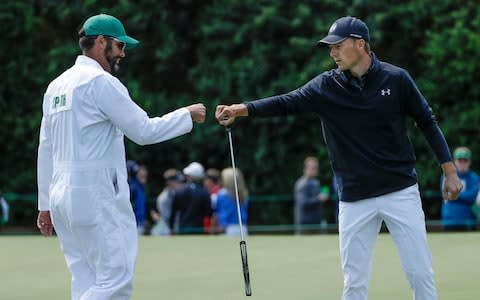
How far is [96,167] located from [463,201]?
10.5 m

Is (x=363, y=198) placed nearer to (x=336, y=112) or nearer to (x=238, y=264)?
(x=336, y=112)

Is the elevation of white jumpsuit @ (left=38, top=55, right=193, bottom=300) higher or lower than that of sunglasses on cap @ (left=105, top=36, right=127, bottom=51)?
lower

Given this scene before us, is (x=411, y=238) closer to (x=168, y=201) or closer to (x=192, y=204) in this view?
(x=192, y=204)

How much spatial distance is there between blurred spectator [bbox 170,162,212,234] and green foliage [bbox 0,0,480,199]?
650 cm

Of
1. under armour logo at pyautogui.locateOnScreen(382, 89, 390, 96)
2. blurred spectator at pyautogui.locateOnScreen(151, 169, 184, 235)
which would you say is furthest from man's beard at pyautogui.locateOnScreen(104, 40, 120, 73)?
blurred spectator at pyautogui.locateOnScreen(151, 169, 184, 235)

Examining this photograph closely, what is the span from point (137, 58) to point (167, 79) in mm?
849

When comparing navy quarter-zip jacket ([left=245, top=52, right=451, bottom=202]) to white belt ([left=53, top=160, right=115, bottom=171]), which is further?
navy quarter-zip jacket ([left=245, top=52, right=451, bottom=202])

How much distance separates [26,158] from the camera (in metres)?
25.8

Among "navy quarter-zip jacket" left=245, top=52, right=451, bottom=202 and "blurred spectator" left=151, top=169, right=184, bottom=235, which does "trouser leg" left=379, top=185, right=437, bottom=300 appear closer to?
"navy quarter-zip jacket" left=245, top=52, right=451, bottom=202

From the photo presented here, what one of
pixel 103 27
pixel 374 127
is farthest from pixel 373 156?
pixel 103 27

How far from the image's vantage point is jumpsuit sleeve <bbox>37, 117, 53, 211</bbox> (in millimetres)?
6996

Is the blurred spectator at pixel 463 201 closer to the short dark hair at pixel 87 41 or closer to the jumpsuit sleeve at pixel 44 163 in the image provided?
the jumpsuit sleeve at pixel 44 163

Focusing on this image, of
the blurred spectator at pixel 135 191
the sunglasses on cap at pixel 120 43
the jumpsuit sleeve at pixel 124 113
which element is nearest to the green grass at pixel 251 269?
the blurred spectator at pixel 135 191

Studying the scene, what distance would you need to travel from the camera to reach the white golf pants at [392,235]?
23.5 ft
